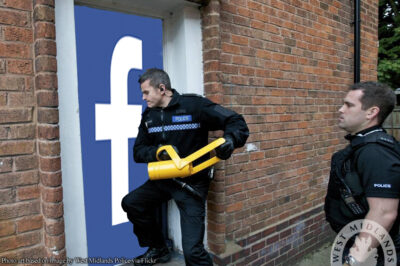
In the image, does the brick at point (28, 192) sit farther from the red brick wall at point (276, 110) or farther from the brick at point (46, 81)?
the red brick wall at point (276, 110)

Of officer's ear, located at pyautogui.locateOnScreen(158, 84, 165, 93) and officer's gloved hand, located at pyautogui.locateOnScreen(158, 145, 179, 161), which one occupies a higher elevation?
officer's ear, located at pyautogui.locateOnScreen(158, 84, 165, 93)

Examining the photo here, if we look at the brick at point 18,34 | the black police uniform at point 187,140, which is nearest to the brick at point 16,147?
the brick at point 18,34

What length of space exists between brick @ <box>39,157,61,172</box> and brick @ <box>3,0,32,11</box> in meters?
0.97

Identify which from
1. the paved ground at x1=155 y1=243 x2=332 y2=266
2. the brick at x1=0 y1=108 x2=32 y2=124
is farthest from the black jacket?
the paved ground at x1=155 y1=243 x2=332 y2=266

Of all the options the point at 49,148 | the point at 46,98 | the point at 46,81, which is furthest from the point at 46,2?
the point at 49,148

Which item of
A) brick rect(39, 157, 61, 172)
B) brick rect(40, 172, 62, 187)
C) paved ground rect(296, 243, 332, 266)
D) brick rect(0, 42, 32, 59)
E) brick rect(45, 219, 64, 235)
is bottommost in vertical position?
paved ground rect(296, 243, 332, 266)

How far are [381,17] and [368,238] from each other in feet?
44.4

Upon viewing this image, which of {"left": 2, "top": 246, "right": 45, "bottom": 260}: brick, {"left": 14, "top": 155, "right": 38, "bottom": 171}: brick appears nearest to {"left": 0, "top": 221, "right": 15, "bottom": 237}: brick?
{"left": 2, "top": 246, "right": 45, "bottom": 260}: brick

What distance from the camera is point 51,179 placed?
6.39 ft

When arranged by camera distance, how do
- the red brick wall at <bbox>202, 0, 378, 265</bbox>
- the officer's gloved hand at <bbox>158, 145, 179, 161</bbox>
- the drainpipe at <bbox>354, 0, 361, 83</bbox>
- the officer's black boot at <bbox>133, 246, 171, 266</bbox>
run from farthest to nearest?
the drainpipe at <bbox>354, 0, 361, 83</bbox>
the red brick wall at <bbox>202, 0, 378, 265</bbox>
the officer's black boot at <bbox>133, 246, 171, 266</bbox>
the officer's gloved hand at <bbox>158, 145, 179, 161</bbox>

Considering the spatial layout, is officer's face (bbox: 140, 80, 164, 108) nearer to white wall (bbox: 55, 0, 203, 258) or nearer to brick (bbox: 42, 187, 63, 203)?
white wall (bbox: 55, 0, 203, 258)

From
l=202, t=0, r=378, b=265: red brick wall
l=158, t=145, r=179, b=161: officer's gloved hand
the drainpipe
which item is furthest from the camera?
the drainpipe

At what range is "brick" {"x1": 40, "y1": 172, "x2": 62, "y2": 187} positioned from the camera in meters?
1.95

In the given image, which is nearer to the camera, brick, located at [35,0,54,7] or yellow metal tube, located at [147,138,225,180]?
brick, located at [35,0,54,7]
